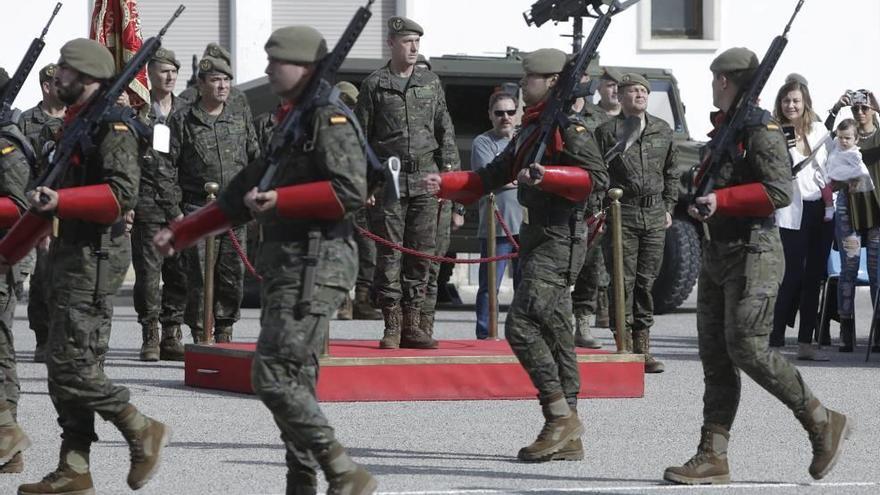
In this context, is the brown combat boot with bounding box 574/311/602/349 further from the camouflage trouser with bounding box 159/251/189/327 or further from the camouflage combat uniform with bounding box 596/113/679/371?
the camouflage trouser with bounding box 159/251/189/327

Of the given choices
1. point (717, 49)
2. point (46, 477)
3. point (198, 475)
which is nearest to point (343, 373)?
point (198, 475)

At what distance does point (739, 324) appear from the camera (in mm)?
7930

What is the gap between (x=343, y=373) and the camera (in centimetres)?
1073

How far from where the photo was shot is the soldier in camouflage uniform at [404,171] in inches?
458

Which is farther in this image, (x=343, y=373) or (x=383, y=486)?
(x=343, y=373)

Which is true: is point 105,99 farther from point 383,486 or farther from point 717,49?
point 717,49

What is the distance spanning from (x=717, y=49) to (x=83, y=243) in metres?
17.2

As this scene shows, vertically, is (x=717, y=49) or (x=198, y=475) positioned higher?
(x=717, y=49)

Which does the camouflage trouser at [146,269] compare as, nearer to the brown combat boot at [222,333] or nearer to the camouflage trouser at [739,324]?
the brown combat boot at [222,333]

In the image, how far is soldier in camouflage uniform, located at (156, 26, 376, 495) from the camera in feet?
22.5

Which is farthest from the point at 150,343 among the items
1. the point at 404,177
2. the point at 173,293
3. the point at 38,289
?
the point at 404,177

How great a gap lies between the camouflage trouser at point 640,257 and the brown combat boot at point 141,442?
518 centimetres

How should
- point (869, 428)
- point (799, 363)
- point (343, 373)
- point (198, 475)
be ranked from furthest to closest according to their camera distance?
point (799, 363), point (343, 373), point (869, 428), point (198, 475)

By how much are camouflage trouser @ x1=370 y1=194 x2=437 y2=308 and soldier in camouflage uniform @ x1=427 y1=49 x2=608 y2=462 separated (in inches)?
101
